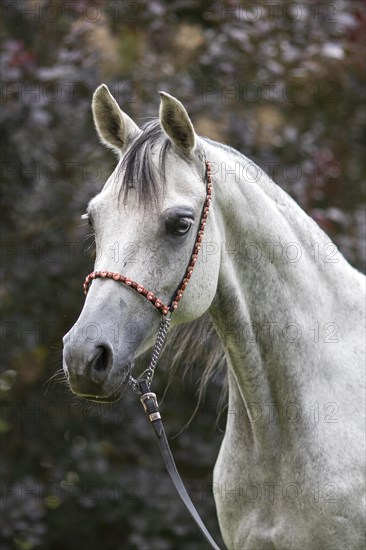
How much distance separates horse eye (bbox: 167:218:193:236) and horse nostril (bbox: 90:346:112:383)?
0.41 m

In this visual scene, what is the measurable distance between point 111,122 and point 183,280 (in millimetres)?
602

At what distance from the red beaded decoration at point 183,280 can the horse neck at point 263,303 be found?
12 cm

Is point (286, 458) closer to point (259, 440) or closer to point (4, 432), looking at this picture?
point (259, 440)

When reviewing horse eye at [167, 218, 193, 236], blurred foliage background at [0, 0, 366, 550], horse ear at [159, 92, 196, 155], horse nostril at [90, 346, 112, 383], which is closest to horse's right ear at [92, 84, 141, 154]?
horse ear at [159, 92, 196, 155]

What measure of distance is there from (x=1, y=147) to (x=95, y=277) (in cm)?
300

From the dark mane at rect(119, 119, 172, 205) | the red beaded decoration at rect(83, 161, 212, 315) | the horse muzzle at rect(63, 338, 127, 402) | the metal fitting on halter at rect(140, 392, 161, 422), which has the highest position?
the dark mane at rect(119, 119, 172, 205)

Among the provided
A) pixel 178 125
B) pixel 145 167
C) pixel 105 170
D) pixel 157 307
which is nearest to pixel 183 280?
pixel 157 307

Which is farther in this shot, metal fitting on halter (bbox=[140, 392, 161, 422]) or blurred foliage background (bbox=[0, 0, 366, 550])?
blurred foliage background (bbox=[0, 0, 366, 550])

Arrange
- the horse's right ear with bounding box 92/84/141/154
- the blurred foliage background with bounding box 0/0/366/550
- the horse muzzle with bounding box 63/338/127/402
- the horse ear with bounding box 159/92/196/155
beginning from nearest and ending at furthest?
the horse muzzle with bounding box 63/338/127/402, the horse ear with bounding box 159/92/196/155, the horse's right ear with bounding box 92/84/141/154, the blurred foliage background with bounding box 0/0/366/550

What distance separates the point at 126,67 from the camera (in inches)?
195

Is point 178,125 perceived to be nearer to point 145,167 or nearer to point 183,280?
point 145,167

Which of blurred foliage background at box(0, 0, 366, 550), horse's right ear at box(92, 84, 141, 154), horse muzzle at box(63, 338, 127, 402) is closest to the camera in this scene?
horse muzzle at box(63, 338, 127, 402)

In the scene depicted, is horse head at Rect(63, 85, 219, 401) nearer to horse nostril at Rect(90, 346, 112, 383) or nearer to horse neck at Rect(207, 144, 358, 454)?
horse nostril at Rect(90, 346, 112, 383)

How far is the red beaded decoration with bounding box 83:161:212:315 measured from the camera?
97.0 inches
